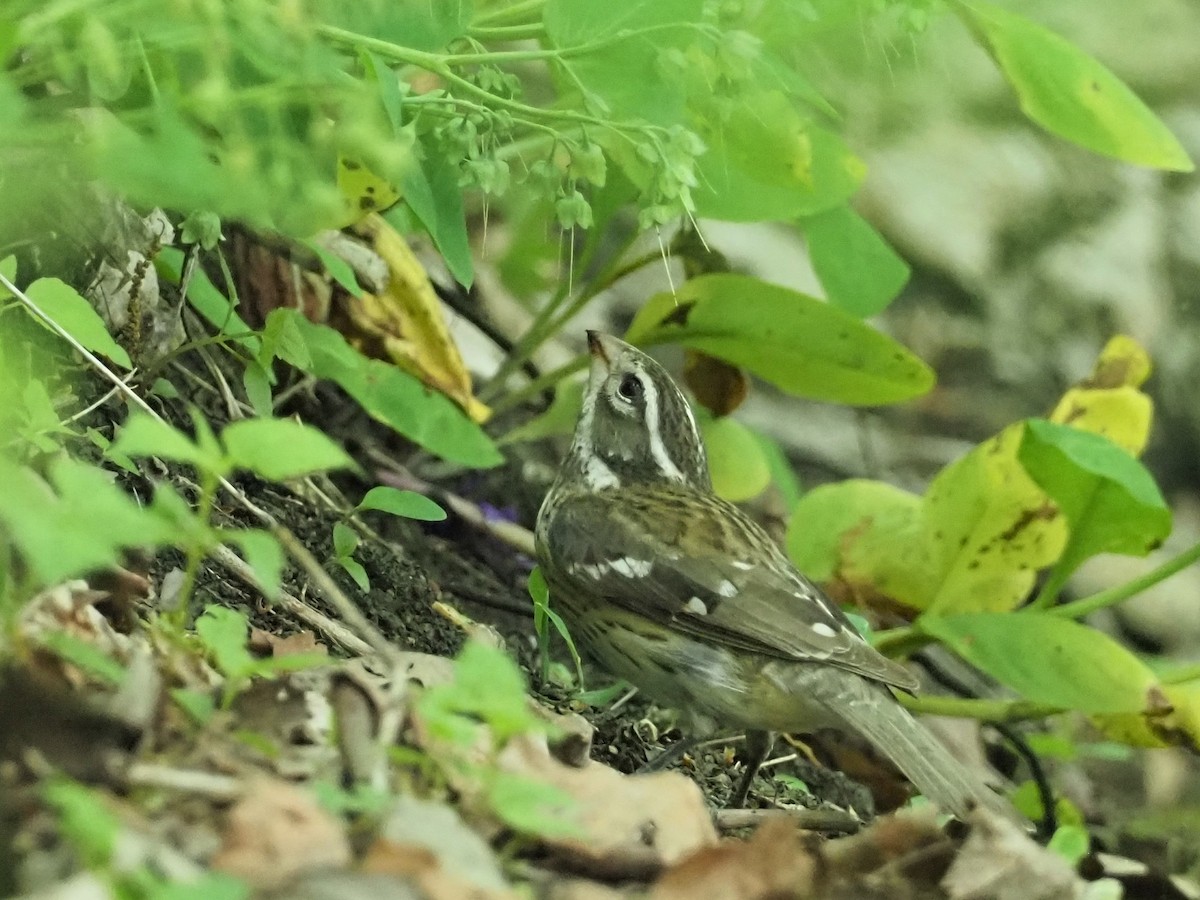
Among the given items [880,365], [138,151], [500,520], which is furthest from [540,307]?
[138,151]

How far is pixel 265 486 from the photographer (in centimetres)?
263

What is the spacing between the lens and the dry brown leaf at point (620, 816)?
4.16 ft

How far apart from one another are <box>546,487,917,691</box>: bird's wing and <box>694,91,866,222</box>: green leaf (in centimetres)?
63

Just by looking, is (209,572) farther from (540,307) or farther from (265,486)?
(540,307)

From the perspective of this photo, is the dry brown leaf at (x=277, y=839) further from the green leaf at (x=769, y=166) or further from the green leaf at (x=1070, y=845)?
A: the green leaf at (x=769, y=166)

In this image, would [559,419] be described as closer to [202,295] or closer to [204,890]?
[202,295]

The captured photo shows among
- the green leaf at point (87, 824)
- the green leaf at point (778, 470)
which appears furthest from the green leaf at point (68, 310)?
the green leaf at point (778, 470)

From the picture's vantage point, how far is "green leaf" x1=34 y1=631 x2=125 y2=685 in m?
1.17

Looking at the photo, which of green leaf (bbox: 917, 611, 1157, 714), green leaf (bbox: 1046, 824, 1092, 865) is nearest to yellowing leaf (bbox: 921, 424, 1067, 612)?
green leaf (bbox: 917, 611, 1157, 714)

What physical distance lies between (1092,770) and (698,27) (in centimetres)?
366

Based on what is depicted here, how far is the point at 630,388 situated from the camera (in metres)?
3.07

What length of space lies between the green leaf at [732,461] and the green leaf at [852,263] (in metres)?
0.55

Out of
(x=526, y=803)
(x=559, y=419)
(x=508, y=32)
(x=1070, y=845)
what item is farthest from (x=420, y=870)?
(x=559, y=419)

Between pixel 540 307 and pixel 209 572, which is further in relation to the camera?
pixel 540 307
